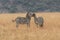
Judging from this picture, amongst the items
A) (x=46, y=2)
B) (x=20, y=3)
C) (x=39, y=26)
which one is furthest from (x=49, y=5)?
(x=39, y=26)

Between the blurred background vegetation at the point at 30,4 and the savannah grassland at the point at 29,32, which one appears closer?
the savannah grassland at the point at 29,32

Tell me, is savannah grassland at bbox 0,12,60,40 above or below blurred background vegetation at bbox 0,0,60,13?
below

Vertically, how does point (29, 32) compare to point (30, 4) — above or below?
below

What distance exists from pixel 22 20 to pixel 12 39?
17.1 ft

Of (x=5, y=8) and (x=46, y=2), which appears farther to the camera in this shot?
(x=46, y=2)

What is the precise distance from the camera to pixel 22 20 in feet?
59.0

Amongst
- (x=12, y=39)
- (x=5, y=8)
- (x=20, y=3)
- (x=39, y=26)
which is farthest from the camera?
(x=20, y=3)

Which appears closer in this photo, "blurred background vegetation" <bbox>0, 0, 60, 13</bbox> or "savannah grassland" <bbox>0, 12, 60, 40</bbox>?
"savannah grassland" <bbox>0, 12, 60, 40</bbox>

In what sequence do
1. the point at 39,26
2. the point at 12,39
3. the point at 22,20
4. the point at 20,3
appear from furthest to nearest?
the point at 20,3
the point at 39,26
the point at 22,20
the point at 12,39

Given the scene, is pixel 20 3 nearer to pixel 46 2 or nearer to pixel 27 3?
pixel 27 3

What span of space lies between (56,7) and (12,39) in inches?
3062

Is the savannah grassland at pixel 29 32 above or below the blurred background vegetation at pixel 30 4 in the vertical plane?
below

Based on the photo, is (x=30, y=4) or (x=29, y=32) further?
(x=30, y=4)

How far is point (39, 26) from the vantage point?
67.4ft
